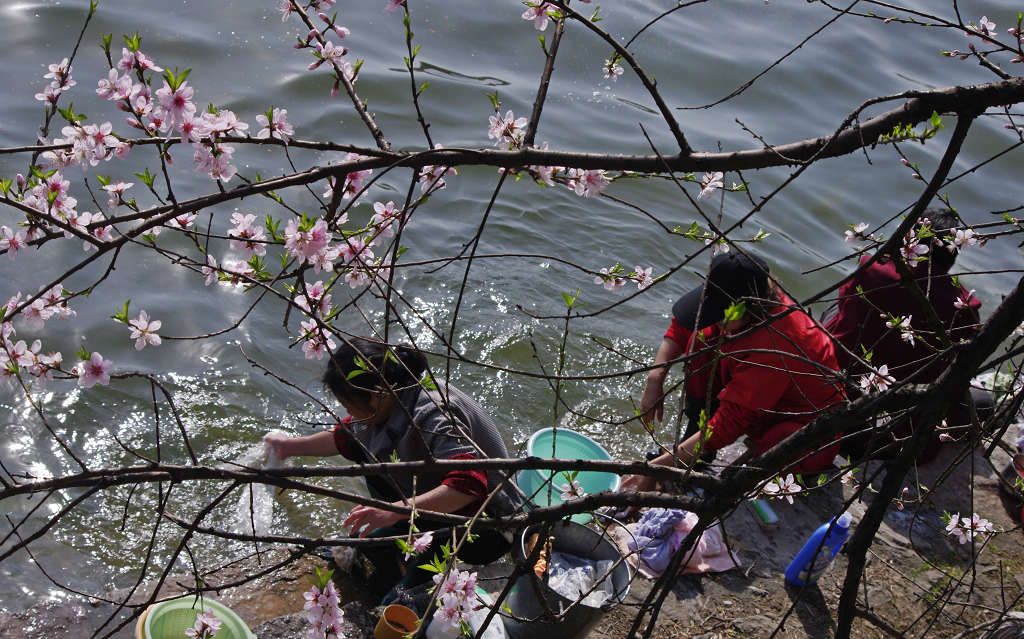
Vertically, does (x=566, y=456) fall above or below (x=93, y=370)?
below

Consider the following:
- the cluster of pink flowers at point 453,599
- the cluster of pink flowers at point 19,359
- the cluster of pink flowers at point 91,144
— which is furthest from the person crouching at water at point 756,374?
the cluster of pink flowers at point 91,144

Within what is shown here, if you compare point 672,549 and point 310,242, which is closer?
point 310,242

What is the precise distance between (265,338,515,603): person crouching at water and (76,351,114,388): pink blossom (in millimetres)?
1049

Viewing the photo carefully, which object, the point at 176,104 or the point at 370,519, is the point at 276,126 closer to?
the point at 176,104

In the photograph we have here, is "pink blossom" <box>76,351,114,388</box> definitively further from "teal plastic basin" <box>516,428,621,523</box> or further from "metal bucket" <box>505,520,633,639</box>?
"teal plastic basin" <box>516,428,621,523</box>

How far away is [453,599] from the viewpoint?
1.88m

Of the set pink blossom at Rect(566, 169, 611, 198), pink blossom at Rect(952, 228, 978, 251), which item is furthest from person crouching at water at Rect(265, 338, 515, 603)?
pink blossom at Rect(952, 228, 978, 251)

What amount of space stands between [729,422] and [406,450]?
164cm

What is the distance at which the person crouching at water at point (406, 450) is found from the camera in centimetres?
332

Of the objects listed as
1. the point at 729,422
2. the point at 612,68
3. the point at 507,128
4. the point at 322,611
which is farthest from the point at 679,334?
the point at 322,611

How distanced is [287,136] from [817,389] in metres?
3.02

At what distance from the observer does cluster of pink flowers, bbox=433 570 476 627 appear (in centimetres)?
186

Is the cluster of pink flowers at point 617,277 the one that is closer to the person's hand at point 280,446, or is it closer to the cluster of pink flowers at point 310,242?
the cluster of pink flowers at point 310,242

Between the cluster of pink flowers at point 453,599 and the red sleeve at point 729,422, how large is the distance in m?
2.37
